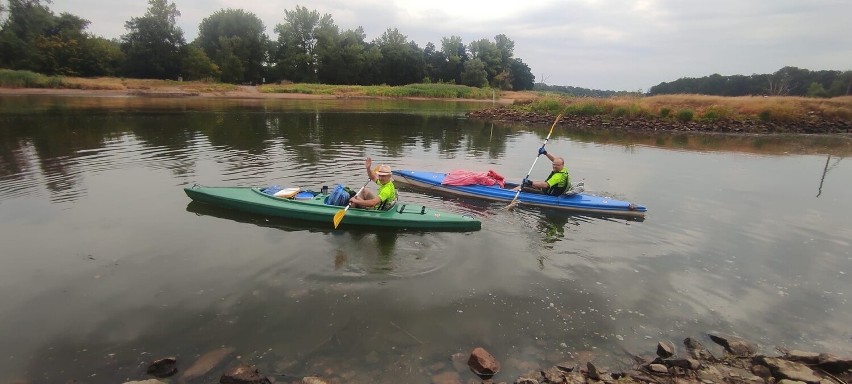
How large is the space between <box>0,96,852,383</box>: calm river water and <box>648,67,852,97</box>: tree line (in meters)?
54.6

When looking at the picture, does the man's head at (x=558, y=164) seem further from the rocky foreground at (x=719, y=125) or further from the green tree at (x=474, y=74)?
the green tree at (x=474, y=74)

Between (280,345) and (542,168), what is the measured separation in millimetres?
13878

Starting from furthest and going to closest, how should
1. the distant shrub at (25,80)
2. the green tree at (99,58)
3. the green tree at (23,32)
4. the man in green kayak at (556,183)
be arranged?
the green tree at (99,58) → the green tree at (23,32) → the distant shrub at (25,80) → the man in green kayak at (556,183)

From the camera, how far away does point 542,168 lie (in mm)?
17438

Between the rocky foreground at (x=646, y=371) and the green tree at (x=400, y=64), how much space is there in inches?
2937

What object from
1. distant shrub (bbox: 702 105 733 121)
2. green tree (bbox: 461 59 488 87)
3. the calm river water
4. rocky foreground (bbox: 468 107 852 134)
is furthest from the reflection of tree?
green tree (bbox: 461 59 488 87)

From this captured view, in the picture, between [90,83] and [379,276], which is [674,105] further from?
[90,83]

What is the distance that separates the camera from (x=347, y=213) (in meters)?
9.43

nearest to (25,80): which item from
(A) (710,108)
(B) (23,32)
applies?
(B) (23,32)

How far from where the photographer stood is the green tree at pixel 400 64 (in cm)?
7644

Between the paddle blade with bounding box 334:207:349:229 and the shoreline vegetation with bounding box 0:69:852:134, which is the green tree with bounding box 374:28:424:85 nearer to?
the shoreline vegetation with bounding box 0:69:852:134

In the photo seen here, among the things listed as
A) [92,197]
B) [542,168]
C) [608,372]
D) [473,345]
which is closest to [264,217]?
[92,197]

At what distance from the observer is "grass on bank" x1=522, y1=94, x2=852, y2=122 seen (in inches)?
1294

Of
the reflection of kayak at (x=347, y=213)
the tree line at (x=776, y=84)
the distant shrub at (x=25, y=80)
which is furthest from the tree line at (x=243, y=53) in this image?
the reflection of kayak at (x=347, y=213)
